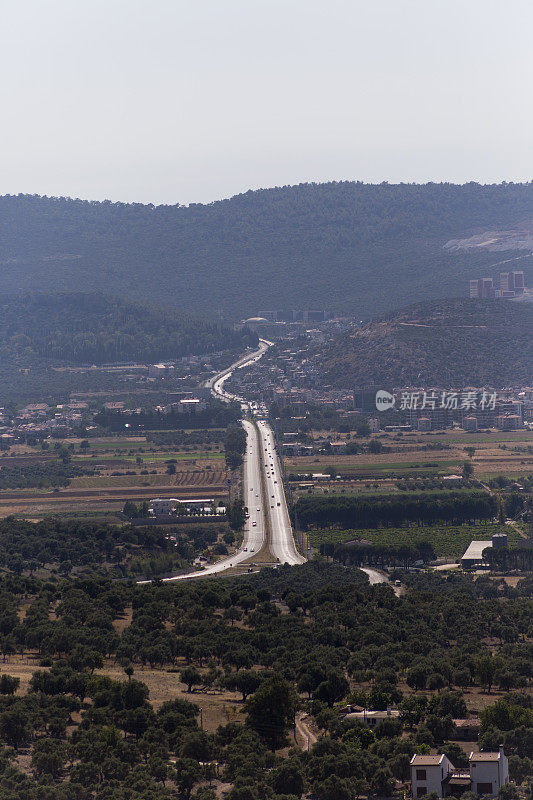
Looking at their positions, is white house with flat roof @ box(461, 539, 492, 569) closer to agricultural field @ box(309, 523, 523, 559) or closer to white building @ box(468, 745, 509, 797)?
agricultural field @ box(309, 523, 523, 559)

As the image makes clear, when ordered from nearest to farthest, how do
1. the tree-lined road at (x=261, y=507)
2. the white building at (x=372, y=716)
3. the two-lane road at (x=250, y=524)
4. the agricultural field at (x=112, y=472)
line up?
the white building at (x=372, y=716) < the two-lane road at (x=250, y=524) < the tree-lined road at (x=261, y=507) < the agricultural field at (x=112, y=472)

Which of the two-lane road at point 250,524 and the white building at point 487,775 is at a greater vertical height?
the white building at point 487,775

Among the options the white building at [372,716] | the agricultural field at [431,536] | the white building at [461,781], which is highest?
the white building at [461,781]

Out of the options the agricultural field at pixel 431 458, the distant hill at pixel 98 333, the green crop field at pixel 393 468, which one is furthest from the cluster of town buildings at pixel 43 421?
the green crop field at pixel 393 468

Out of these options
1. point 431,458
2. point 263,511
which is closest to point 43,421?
point 431,458

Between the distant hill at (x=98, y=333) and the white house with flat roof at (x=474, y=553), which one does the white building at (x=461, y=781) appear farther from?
the distant hill at (x=98, y=333)

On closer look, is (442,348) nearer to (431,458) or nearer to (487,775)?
(431,458)
